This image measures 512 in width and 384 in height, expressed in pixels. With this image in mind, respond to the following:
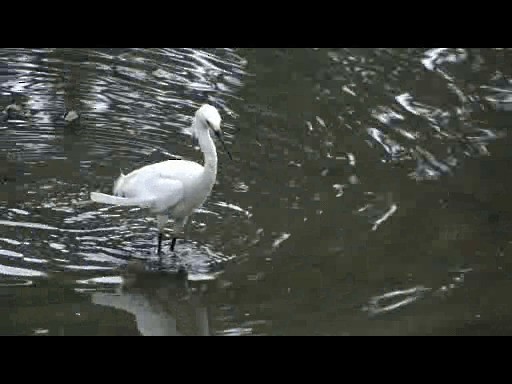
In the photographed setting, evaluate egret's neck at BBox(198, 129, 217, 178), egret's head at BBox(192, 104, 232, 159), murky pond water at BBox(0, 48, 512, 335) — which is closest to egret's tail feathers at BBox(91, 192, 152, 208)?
murky pond water at BBox(0, 48, 512, 335)

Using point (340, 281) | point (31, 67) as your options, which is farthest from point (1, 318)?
point (31, 67)

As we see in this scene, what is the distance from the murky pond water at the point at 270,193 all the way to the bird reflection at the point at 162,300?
17 mm

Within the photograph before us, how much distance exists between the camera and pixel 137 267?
8.34 metres

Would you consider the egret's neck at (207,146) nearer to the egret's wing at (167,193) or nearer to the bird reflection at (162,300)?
the egret's wing at (167,193)

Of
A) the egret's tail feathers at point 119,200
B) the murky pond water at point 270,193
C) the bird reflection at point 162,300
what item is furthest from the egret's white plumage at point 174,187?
the bird reflection at point 162,300

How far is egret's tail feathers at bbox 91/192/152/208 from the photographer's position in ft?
27.1

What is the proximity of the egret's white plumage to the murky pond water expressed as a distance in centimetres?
36

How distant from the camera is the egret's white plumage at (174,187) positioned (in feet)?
27.0

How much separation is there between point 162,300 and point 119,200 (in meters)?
0.96

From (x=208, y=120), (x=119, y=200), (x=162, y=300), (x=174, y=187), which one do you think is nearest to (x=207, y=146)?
(x=208, y=120)

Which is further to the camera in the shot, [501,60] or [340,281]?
[501,60]

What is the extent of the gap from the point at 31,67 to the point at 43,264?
5.06 metres

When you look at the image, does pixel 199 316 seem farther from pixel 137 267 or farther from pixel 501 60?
pixel 501 60

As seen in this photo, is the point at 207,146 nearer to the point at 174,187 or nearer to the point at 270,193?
the point at 174,187
